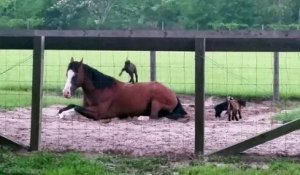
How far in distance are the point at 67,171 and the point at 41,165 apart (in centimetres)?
54

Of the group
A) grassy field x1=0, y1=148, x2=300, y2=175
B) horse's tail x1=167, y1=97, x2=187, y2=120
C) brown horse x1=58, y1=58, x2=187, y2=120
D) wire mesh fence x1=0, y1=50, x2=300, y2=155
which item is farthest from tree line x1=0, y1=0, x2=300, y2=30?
grassy field x1=0, y1=148, x2=300, y2=175

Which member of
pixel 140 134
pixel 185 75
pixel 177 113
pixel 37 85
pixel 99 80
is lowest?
pixel 140 134

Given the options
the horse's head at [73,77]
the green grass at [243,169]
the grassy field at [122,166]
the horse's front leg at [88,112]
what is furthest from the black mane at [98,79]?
the green grass at [243,169]

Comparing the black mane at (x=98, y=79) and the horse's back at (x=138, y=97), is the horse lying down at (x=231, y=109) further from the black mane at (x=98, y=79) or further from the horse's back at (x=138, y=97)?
the black mane at (x=98, y=79)

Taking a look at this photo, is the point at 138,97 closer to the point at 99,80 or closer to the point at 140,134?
the point at 99,80

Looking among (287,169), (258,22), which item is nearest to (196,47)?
(287,169)

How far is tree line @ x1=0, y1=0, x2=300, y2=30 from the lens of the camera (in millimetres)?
35938

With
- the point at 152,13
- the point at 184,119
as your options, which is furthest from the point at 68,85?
the point at 152,13

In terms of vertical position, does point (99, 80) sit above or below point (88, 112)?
above

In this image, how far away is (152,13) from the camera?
39000 millimetres

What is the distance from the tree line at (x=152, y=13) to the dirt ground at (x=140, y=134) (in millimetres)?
23136

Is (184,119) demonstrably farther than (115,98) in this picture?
Yes

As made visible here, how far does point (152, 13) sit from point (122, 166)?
106 ft

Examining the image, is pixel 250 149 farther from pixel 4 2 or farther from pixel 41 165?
pixel 4 2
